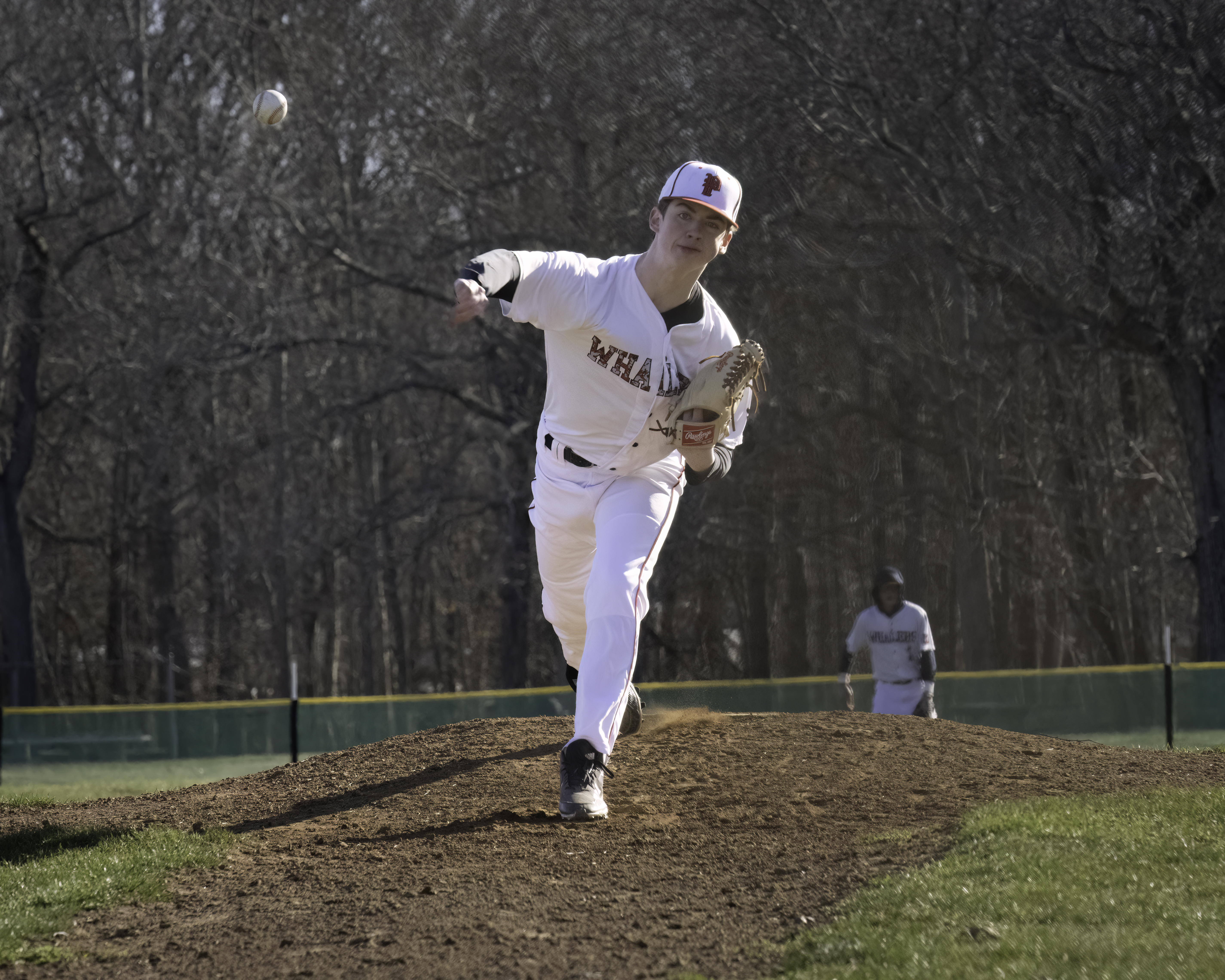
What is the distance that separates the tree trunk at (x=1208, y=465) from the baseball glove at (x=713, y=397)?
12941mm

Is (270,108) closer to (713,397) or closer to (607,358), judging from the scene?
(607,358)

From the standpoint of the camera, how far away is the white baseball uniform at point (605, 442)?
5.30m

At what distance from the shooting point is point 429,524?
27.2 meters

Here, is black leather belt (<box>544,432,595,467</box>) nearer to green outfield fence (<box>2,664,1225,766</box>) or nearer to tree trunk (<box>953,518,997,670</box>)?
green outfield fence (<box>2,664,1225,766</box>)

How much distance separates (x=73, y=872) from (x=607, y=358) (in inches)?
109

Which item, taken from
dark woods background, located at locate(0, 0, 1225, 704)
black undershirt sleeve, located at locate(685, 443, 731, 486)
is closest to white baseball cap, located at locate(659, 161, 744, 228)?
black undershirt sleeve, located at locate(685, 443, 731, 486)

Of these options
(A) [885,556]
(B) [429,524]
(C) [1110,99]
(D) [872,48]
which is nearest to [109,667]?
(B) [429,524]

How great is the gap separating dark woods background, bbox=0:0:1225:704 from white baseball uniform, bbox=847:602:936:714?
7306 millimetres

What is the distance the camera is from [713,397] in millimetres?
5469

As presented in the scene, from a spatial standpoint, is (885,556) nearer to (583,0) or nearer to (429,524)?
(429,524)

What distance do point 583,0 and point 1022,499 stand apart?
10503 millimetres

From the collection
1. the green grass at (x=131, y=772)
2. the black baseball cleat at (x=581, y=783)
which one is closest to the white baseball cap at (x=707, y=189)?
the black baseball cleat at (x=581, y=783)

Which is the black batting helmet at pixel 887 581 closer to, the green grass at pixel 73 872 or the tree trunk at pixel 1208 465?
the green grass at pixel 73 872

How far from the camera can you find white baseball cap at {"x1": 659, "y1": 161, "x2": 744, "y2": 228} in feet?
18.0
